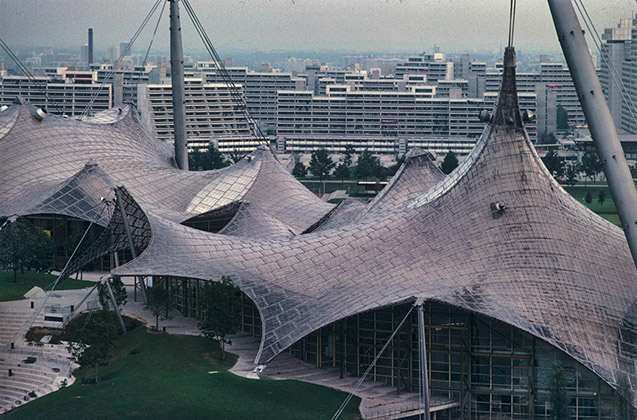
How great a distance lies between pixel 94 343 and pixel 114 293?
30.6 ft

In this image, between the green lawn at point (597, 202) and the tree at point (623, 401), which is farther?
the green lawn at point (597, 202)

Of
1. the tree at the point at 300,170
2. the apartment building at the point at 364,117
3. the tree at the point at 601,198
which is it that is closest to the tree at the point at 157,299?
the tree at the point at 601,198

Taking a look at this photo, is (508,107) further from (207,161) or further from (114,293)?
(207,161)

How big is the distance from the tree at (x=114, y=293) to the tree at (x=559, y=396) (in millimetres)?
24442

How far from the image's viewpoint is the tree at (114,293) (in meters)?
66.6

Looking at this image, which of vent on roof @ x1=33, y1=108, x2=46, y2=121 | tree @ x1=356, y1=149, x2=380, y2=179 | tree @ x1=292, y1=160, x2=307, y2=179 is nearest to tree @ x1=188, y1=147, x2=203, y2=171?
tree @ x1=292, y1=160, x2=307, y2=179

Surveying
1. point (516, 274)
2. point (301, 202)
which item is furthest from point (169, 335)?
point (301, 202)

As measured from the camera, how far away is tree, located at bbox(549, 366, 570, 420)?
52688 mm

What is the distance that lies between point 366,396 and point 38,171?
4309 centimetres

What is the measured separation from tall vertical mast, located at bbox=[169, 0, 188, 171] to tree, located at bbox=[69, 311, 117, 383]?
37.5 m

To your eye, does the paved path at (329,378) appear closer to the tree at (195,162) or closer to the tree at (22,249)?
the tree at (22,249)

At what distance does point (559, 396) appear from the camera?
52.7 metres

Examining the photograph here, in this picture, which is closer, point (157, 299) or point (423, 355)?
point (423, 355)

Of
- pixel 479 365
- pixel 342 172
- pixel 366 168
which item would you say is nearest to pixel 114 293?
pixel 479 365
